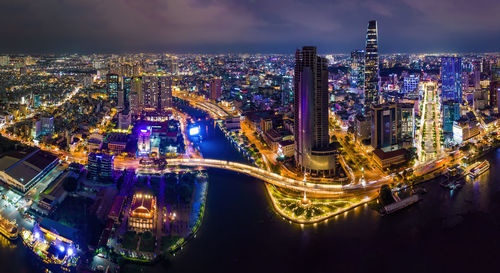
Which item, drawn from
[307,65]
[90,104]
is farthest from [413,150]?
[90,104]

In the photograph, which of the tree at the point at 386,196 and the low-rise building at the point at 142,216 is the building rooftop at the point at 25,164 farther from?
the tree at the point at 386,196

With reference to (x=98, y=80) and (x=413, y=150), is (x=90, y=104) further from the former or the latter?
(x=413, y=150)

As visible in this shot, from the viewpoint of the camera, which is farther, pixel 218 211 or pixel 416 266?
pixel 218 211

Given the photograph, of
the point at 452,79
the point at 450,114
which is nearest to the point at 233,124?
the point at 450,114

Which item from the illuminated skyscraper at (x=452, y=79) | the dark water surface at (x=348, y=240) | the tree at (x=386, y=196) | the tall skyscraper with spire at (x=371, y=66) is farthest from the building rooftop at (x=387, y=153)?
the illuminated skyscraper at (x=452, y=79)

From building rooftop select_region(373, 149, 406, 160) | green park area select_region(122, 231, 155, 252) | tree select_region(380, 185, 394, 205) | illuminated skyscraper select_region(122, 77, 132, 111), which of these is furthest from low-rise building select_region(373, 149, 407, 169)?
illuminated skyscraper select_region(122, 77, 132, 111)
